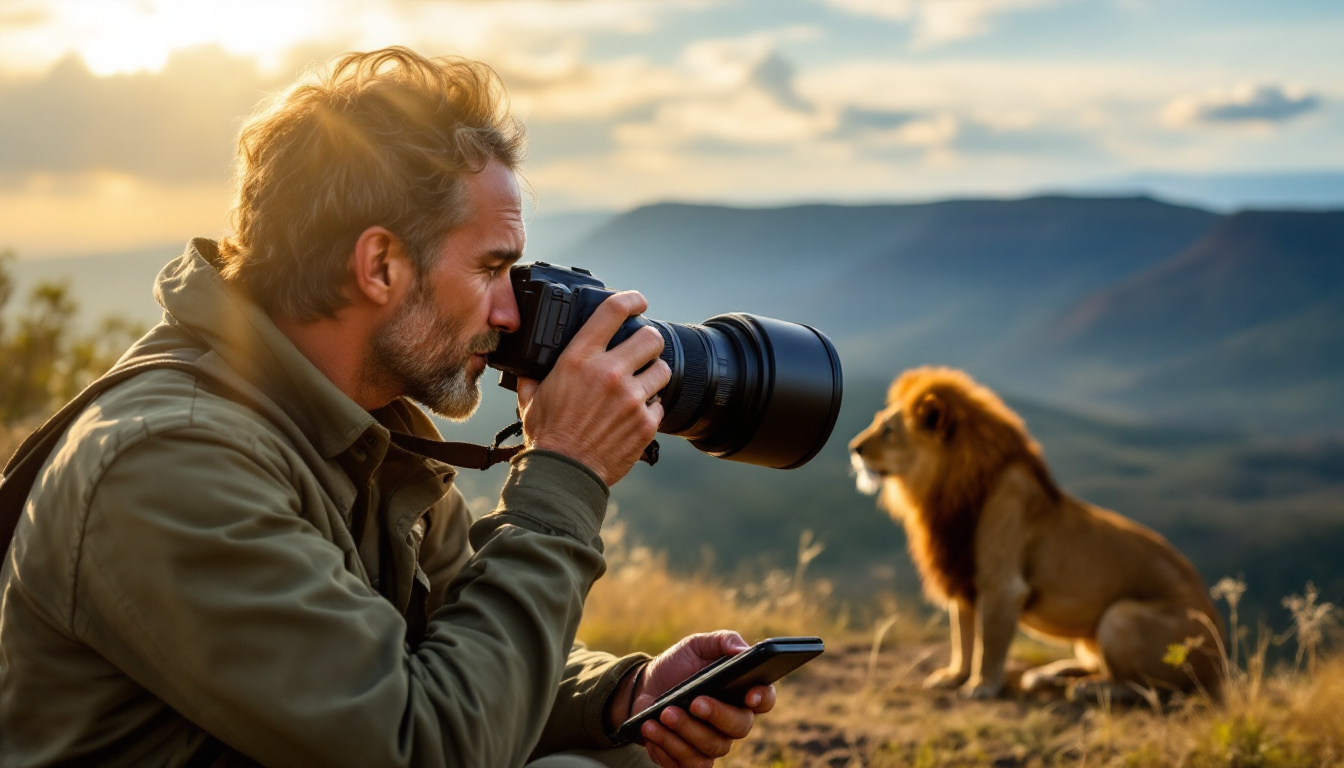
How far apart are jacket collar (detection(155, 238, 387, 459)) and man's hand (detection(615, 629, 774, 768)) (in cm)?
72

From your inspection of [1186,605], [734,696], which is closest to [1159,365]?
[1186,605]

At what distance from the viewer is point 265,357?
1.91m

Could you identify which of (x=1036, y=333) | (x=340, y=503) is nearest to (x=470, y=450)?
(x=340, y=503)

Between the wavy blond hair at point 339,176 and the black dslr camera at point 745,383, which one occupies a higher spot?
the wavy blond hair at point 339,176

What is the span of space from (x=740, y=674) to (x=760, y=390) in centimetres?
67

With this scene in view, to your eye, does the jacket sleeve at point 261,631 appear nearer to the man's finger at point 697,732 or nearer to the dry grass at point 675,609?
the man's finger at point 697,732

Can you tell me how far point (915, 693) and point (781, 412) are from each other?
299 centimetres

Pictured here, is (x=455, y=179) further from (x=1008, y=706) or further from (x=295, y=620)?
(x=1008, y=706)

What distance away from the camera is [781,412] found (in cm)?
246

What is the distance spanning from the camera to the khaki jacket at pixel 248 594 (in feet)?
4.90

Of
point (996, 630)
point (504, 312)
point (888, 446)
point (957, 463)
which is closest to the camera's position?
point (504, 312)

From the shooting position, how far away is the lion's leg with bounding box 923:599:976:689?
5121 mm

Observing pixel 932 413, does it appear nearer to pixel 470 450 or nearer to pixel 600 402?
pixel 470 450

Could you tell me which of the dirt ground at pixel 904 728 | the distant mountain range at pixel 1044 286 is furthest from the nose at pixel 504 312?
the distant mountain range at pixel 1044 286
